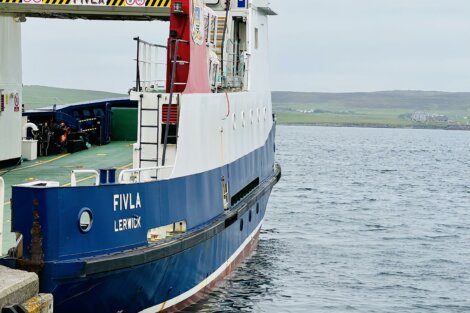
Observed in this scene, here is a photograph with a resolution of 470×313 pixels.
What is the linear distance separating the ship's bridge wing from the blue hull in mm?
6972

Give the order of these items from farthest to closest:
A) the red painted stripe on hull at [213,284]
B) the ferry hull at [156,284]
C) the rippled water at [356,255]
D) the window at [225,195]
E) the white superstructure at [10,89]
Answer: the white superstructure at [10,89] < the rippled water at [356,255] < the window at [225,195] < the red painted stripe on hull at [213,284] < the ferry hull at [156,284]

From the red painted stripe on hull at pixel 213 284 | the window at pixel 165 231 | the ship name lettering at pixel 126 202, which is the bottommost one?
the red painted stripe on hull at pixel 213 284

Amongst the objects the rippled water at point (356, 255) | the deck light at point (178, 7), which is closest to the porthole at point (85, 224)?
the deck light at point (178, 7)

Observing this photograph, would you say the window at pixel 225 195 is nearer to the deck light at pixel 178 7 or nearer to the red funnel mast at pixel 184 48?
the red funnel mast at pixel 184 48

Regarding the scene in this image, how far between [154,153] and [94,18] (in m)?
10.0

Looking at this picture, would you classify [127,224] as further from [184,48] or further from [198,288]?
[184,48]

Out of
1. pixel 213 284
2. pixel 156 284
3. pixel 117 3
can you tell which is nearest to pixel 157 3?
pixel 117 3

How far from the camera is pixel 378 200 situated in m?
41.7

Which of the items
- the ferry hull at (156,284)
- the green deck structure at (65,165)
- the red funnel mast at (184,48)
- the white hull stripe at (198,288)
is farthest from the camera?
the green deck structure at (65,165)

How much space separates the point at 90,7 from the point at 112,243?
438 inches

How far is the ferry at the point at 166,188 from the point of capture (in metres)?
11.0

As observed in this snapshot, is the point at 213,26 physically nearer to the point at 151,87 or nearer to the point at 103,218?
the point at 151,87

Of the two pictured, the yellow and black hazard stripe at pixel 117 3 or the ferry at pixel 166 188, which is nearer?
the ferry at pixel 166 188

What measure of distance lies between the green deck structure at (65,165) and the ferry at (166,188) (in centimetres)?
9
